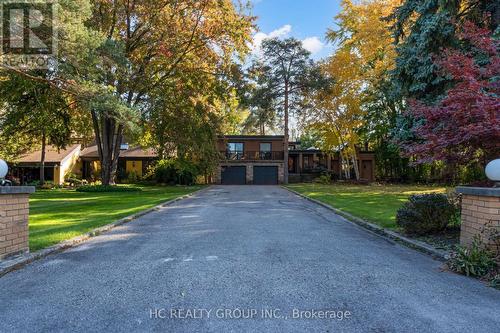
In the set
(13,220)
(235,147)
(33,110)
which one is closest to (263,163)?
(235,147)

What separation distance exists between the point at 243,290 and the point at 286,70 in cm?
3414

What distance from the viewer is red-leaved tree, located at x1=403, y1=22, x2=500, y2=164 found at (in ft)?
20.5

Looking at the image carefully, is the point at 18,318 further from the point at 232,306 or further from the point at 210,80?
the point at 210,80

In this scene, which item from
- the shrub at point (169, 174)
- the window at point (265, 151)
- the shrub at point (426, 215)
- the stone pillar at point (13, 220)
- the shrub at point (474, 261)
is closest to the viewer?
the shrub at point (474, 261)

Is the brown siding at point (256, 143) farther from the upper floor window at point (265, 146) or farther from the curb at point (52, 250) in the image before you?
the curb at point (52, 250)

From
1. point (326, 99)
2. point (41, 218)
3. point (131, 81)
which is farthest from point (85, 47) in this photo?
point (326, 99)

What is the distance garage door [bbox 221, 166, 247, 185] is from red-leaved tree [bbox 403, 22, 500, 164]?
33.4 metres

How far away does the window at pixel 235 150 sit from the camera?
138ft

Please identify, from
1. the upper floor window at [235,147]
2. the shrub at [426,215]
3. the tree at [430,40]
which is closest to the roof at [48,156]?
the upper floor window at [235,147]

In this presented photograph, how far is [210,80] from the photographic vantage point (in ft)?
81.8

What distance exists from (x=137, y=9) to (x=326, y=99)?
18.8 meters

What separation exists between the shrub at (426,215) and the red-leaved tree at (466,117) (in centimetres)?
99

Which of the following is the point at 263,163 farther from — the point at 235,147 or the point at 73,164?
the point at 73,164

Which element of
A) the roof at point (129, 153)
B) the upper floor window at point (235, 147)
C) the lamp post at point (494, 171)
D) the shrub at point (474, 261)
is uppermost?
the upper floor window at point (235, 147)
